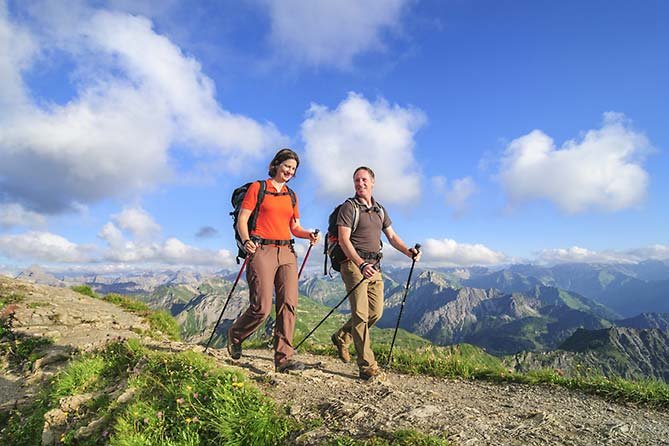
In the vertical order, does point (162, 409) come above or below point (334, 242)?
below

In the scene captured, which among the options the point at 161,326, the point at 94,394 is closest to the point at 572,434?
the point at 94,394

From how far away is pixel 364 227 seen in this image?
7.57 metres

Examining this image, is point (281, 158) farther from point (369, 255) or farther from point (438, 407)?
point (438, 407)

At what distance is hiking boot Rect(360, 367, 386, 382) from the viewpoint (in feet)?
22.0

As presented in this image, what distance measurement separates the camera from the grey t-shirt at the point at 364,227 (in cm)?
736

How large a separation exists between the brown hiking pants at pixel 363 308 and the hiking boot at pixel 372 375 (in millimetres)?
42

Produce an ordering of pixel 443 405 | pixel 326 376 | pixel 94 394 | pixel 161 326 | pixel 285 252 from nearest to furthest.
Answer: pixel 443 405, pixel 94 394, pixel 326 376, pixel 285 252, pixel 161 326

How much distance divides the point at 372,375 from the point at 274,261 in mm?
2991

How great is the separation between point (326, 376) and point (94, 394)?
4006 mm

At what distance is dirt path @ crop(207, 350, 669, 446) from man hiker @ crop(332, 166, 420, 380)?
70cm

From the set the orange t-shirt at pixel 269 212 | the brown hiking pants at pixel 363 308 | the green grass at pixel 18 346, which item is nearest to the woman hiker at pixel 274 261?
the orange t-shirt at pixel 269 212

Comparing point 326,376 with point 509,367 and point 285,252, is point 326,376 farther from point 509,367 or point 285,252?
point 509,367

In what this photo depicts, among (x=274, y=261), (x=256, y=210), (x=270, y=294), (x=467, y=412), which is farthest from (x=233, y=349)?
(x=467, y=412)

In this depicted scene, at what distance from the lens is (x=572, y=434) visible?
4.34 metres
